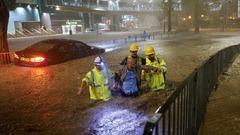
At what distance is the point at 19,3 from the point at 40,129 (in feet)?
137

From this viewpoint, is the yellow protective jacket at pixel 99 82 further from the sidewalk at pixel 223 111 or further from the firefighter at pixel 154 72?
the sidewalk at pixel 223 111

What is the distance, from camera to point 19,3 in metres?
41.5

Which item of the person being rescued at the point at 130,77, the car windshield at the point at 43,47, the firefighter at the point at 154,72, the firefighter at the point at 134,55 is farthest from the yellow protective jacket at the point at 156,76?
the car windshield at the point at 43,47

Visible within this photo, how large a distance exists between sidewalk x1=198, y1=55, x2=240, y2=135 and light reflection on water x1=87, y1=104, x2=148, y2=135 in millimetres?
1220

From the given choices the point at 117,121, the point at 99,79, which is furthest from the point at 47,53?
the point at 117,121

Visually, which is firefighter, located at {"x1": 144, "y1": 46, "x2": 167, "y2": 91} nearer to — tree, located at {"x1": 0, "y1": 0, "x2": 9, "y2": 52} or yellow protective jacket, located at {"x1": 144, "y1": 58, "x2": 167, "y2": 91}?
yellow protective jacket, located at {"x1": 144, "y1": 58, "x2": 167, "y2": 91}

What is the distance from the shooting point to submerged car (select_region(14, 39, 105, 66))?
36.9ft

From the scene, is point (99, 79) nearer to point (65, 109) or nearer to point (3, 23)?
point (65, 109)

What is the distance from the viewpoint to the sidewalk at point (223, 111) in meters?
4.36

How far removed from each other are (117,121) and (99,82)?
127 cm

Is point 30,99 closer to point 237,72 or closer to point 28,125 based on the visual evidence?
point 28,125

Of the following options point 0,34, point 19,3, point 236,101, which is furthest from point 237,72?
point 19,3

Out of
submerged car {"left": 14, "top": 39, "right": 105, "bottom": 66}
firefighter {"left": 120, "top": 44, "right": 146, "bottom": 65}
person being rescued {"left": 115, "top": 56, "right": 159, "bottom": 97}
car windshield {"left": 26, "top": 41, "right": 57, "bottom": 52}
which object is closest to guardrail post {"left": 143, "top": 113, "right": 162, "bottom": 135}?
person being rescued {"left": 115, "top": 56, "right": 159, "bottom": 97}

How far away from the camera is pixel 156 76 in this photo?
6.72m
